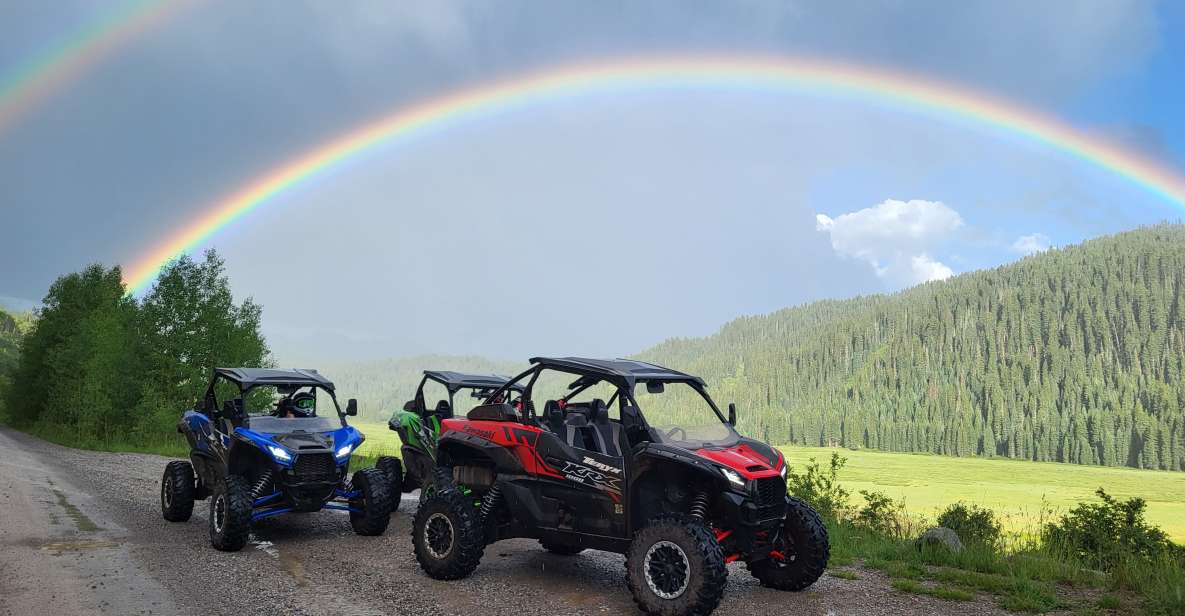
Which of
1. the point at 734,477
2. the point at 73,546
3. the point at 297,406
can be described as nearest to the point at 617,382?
the point at 734,477

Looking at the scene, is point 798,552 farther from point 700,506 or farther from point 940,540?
point 940,540

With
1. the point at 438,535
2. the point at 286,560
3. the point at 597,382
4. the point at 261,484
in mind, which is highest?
the point at 597,382

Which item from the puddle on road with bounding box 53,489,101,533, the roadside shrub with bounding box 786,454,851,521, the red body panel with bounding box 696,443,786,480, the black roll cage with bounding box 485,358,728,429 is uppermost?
the black roll cage with bounding box 485,358,728,429

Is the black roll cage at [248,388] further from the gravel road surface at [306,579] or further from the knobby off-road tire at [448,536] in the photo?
the knobby off-road tire at [448,536]

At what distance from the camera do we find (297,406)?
1281 centimetres

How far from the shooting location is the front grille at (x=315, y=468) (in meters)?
11.1

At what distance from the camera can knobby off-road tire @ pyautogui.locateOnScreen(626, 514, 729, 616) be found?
7062 millimetres

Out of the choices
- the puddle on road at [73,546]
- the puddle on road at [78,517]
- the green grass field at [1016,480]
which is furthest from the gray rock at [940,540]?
the green grass field at [1016,480]

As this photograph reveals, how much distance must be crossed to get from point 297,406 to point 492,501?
5322mm

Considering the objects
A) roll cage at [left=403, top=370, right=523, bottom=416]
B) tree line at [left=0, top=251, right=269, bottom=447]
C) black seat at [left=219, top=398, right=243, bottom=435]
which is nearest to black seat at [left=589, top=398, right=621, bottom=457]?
black seat at [left=219, top=398, right=243, bottom=435]

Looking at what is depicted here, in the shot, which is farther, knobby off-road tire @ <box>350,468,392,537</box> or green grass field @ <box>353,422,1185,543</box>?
green grass field @ <box>353,422,1185,543</box>

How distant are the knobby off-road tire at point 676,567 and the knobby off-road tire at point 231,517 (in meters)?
5.90

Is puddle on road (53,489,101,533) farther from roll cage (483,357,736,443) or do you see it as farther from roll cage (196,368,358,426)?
roll cage (483,357,736,443)

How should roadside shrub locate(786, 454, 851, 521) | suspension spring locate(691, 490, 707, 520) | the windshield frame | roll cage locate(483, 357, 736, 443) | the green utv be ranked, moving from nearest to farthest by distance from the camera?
suspension spring locate(691, 490, 707, 520) < the windshield frame < roll cage locate(483, 357, 736, 443) < the green utv < roadside shrub locate(786, 454, 851, 521)
